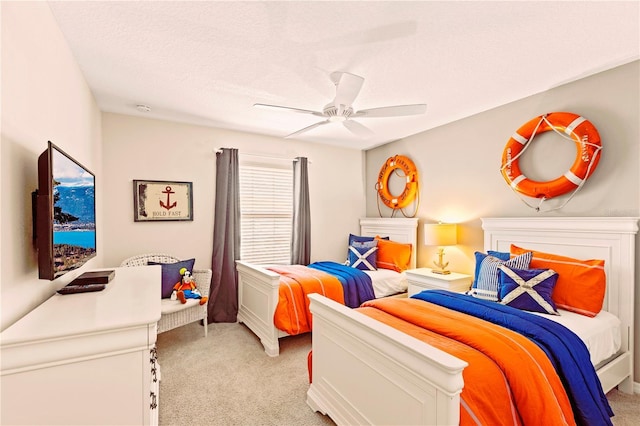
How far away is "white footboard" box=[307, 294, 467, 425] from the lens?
1.22 meters

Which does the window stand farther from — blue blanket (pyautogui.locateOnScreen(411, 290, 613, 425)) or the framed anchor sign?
blue blanket (pyautogui.locateOnScreen(411, 290, 613, 425))

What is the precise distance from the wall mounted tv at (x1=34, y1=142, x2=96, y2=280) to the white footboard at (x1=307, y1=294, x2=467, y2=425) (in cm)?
144

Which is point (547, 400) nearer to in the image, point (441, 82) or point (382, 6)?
point (382, 6)

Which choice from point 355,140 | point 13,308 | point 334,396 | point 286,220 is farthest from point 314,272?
point 13,308

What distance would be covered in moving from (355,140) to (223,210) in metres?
2.13

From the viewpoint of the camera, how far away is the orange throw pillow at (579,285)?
7.23ft

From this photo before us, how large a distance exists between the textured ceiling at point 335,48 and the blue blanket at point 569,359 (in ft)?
5.86

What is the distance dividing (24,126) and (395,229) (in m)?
3.94

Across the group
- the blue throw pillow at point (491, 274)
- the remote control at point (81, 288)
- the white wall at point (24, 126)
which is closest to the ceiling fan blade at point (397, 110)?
the blue throw pillow at point (491, 274)

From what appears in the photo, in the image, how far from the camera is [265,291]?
3092 millimetres

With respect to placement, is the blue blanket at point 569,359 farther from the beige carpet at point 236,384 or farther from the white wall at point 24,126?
the white wall at point 24,126

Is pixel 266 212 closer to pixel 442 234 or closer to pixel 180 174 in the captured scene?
pixel 180 174

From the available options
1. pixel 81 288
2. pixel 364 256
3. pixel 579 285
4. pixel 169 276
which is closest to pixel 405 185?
pixel 364 256

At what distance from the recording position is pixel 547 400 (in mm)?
1403
